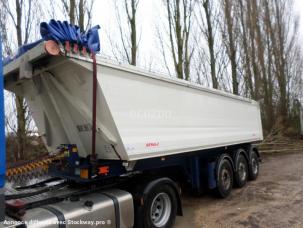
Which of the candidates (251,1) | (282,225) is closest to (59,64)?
(282,225)

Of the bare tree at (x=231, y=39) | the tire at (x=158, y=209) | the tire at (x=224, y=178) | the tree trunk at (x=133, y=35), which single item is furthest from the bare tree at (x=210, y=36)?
the tire at (x=158, y=209)

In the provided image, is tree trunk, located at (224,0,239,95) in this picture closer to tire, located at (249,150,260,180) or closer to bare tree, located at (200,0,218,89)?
bare tree, located at (200,0,218,89)

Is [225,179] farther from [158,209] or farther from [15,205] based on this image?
[15,205]

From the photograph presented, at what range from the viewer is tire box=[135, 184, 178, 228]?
→ 4418 mm

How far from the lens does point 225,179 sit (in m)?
7.22

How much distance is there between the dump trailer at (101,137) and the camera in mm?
3764

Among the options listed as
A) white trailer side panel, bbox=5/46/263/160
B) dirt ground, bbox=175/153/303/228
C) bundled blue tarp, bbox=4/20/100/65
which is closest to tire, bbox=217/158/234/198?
dirt ground, bbox=175/153/303/228

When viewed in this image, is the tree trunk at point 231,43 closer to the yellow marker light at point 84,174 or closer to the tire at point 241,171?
the tire at point 241,171

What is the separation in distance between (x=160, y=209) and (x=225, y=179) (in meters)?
2.89

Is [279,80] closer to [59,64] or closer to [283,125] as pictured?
[283,125]

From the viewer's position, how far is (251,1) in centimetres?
2031

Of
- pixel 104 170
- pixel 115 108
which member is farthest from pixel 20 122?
pixel 115 108

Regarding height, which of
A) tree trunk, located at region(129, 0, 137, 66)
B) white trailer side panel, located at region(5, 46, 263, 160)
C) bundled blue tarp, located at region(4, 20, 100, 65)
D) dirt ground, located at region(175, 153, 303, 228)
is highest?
tree trunk, located at region(129, 0, 137, 66)

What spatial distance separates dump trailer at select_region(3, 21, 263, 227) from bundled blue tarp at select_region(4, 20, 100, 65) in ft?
0.32
